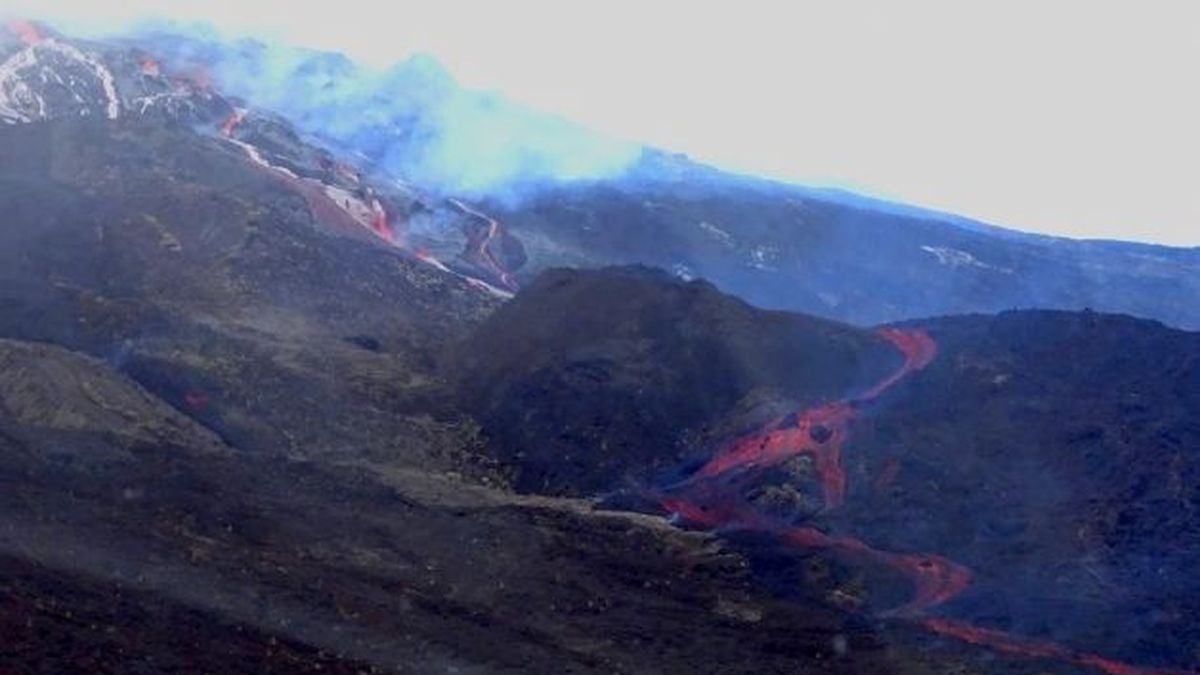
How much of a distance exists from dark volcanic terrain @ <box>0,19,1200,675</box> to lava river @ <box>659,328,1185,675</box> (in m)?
0.09

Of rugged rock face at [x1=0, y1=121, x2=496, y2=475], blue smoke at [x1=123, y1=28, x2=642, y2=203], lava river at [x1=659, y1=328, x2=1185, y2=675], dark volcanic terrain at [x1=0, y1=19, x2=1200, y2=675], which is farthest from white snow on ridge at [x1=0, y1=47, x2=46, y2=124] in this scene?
lava river at [x1=659, y1=328, x2=1185, y2=675]

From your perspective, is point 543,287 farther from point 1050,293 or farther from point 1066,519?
point 1050,293

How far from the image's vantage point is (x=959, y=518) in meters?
26.0

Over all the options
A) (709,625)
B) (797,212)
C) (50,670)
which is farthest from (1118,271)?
(50,670)

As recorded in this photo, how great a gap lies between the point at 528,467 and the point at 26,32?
47.0 metres

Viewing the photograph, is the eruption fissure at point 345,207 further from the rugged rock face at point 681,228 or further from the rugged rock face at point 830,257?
the rugged rock face at point 830,257

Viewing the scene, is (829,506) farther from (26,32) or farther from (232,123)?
(26,32)

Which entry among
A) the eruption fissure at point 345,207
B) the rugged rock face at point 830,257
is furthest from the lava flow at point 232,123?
the rugged rock face at point 830,257

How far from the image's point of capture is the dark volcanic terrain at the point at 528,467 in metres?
18.2

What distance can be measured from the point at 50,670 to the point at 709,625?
10164 mm

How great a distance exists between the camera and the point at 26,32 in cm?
6500

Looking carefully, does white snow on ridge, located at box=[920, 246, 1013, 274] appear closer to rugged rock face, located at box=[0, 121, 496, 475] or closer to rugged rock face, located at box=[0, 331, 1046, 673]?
rugged rock face, located at box=[0, 121, 496, 475]

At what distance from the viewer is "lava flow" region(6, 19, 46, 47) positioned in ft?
208

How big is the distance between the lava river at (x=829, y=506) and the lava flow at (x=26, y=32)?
1854 inches
